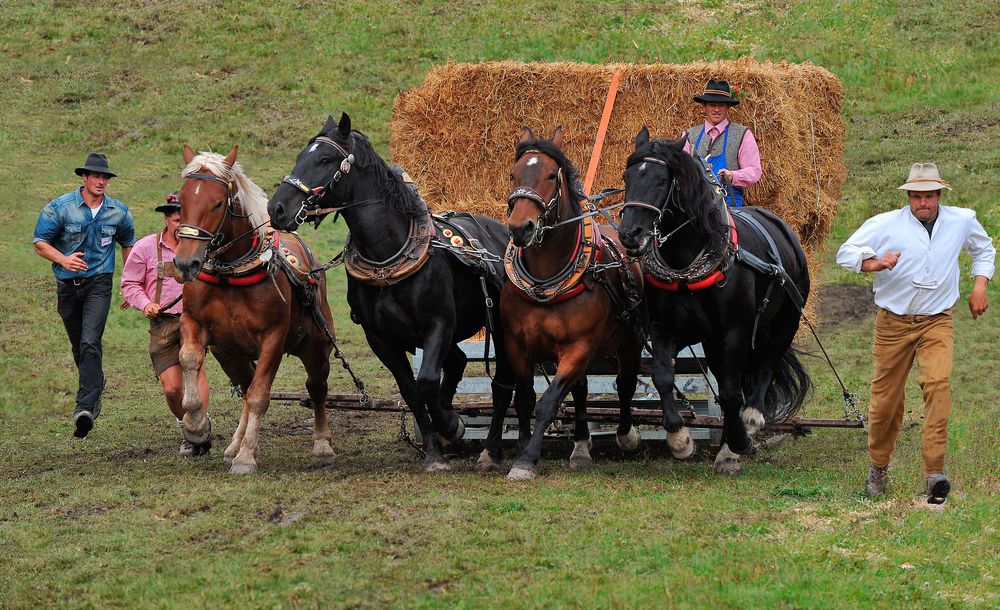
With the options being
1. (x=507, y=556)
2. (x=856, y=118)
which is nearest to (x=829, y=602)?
(x=507, y=556)

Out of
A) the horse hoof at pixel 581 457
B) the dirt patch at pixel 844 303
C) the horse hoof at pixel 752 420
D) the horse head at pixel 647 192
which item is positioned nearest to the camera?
the horse head at pixel 647 192

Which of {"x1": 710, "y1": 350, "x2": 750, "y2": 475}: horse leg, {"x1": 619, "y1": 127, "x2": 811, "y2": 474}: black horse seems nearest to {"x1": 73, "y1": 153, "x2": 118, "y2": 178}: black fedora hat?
{"x1": 619, "y1": 127, "x2": 811, "y2": 474}: black horse

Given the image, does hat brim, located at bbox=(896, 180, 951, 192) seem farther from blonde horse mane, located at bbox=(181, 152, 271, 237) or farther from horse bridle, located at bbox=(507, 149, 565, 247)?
blonde horse mane, located at bbox=(181, 152, 271, 237)

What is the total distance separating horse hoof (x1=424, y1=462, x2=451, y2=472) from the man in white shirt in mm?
2905

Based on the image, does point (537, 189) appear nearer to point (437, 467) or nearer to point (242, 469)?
point (437, 467)

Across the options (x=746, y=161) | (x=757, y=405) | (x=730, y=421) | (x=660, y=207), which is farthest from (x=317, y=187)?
(x=757, y=405)

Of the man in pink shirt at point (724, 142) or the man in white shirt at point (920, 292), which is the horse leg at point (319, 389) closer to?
the man in pink shirt at point (724, 142)

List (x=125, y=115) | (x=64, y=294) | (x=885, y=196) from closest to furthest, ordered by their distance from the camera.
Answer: (x=64, y=294) → (x=885, y=196) → (x=125, y=115)

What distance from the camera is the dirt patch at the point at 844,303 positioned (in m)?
17.0

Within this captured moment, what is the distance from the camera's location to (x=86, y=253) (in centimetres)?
1028

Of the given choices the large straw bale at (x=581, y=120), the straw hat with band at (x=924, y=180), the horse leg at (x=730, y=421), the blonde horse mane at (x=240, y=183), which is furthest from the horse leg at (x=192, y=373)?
the straw hat with band at (x=924, y=180)

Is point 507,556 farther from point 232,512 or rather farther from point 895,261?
point 895,261

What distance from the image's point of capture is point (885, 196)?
20.4 meters

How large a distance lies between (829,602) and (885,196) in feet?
52.1
